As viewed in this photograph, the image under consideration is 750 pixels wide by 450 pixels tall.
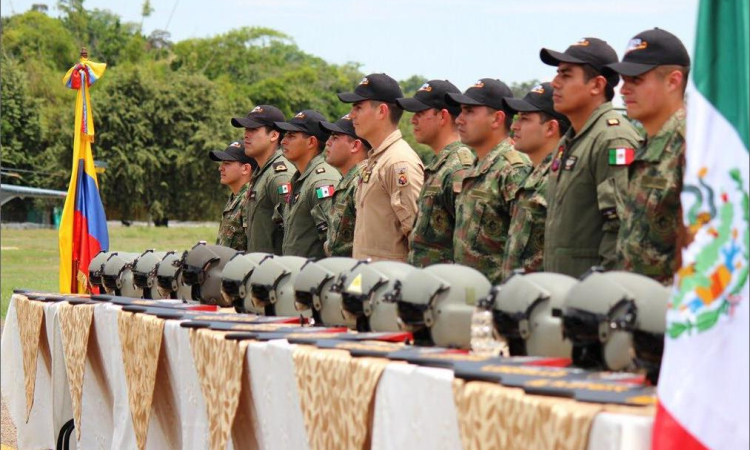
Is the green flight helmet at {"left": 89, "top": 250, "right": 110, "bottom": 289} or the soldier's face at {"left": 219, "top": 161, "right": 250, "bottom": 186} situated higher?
the soldier's face at {"left": 219, "top": 161, "right": 250, "bottom": 186}

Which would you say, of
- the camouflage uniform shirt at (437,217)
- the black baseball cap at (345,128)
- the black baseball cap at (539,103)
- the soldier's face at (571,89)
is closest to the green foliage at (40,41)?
the black baseball cap at (345,128)

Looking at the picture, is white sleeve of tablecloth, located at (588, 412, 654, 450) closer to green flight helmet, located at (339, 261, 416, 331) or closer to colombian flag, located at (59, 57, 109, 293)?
green flight helmet, located at (339, 261, 416, 331)

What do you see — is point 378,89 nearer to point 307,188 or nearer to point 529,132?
point 307,188

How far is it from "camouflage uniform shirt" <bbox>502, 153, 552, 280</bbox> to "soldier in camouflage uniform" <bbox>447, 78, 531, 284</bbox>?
0.24 meters

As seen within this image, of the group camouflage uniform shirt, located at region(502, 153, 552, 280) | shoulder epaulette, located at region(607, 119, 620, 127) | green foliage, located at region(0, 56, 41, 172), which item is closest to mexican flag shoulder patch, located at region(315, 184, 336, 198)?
camouflage uniform shirt, located at region(502, 153, 552, 280)

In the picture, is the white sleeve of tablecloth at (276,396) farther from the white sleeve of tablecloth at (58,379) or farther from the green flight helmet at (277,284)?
the white sleeve of tablecloth at (58,379)

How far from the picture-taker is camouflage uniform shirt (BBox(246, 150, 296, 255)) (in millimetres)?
9016

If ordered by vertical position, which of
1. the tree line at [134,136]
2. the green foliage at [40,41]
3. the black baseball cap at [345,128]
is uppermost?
the green foliage at [40,41]

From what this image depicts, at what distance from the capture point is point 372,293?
471 cm

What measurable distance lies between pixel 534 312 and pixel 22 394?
4.93 m

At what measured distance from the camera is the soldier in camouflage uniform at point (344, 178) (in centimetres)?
789

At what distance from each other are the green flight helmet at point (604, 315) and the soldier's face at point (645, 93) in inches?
53.8

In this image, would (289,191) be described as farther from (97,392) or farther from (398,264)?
(398,264)

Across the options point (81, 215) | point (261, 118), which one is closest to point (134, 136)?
point (81, 215)
